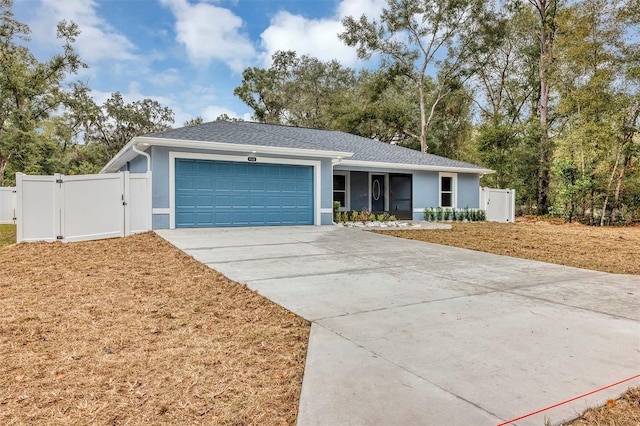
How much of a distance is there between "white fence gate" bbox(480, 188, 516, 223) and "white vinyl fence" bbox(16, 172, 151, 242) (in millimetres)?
15325

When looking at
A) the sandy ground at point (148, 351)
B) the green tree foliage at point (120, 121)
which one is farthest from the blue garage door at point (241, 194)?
the green tree foliage at point (120, 121)

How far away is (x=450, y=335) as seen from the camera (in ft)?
10.6

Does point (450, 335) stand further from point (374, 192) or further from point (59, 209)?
point (374, 192)

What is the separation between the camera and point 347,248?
8.26m

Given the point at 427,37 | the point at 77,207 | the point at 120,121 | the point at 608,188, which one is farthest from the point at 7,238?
the point at 120,121

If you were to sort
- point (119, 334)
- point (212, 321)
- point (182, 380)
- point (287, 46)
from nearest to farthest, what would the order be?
point (182, 380) < point (119, 334) < point (212, 321) < point (287, 46)

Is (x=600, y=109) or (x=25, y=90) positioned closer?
(x=600, y=109)

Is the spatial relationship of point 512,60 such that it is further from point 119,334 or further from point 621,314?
point 119,334

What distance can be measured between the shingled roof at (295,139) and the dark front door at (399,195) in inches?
58.3

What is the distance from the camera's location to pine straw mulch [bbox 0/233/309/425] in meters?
2.16

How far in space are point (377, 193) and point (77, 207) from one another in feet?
44.4

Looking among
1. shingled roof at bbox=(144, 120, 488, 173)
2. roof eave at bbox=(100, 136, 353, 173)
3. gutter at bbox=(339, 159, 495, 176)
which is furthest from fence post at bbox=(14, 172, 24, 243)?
gutter at bbox=(339, 159, 495, 176)

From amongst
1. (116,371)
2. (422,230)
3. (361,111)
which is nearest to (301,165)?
(422,230)

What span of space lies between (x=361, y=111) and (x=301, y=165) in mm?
15756
